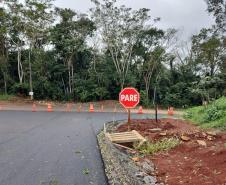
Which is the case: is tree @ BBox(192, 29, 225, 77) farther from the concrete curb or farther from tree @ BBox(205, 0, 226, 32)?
the concrete curb

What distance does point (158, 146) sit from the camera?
9141mm

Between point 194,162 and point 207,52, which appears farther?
point 207,52

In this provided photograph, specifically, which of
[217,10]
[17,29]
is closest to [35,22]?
[17,29]

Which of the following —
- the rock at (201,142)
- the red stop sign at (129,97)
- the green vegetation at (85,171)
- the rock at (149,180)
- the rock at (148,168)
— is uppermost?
the red stop sign at (129,97)

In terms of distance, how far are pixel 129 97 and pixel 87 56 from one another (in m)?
Result: 31.4

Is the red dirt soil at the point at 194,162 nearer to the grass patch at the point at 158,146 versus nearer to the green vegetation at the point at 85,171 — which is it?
the grass patch at the point at 158,146

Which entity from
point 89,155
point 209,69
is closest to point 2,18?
point 209,69

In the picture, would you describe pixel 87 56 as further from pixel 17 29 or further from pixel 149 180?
pixel 149 180

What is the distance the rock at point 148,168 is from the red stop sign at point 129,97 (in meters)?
3.49

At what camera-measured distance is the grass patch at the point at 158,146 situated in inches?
351

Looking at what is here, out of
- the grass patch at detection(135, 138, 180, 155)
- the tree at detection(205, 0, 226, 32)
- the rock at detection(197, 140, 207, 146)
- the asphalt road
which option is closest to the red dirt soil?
the rock at detection(197, 140, 207, 146)

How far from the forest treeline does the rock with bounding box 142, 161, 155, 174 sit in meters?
31.0

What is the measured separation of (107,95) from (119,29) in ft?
27.9

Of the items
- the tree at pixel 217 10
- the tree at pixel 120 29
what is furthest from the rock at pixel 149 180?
the tree at pixel 120 29
